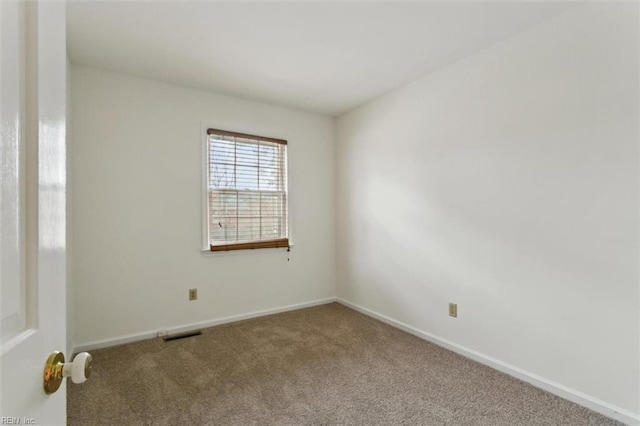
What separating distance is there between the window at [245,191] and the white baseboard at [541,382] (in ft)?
5.98

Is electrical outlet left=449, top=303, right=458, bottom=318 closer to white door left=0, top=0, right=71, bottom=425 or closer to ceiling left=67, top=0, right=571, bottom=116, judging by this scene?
ceiling left=67, top=0, right=571, bottom=116

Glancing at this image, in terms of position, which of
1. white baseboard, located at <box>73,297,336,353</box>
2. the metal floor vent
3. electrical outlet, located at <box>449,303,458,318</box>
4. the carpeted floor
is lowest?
the carpeted floor

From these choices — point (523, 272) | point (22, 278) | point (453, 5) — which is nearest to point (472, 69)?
point (453, 5)

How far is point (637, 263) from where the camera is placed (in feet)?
5.73

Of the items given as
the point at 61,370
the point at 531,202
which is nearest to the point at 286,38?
the point at 531,202

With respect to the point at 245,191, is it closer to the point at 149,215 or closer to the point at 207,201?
the point at 207,201

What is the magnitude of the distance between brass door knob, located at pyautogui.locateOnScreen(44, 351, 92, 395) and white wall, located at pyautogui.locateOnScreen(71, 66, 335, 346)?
8.41 feet

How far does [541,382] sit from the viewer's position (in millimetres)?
2113

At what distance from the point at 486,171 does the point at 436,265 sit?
914 millimetres

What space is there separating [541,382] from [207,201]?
3.15 meters

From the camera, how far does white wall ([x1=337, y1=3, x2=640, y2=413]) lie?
5.96 ft

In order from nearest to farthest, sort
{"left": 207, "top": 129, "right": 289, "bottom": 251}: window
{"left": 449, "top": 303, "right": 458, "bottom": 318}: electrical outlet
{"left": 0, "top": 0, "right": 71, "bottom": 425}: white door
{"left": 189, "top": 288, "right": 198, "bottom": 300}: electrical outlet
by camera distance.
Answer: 1. {"left": 0, "top": 0, "right": 71, "bottom": 425}: white door
2. {"left": 449, "top": 303, "right": 458, "bottom": 318}: electrical outlet
3. {"left": 189, "top": 288, "right": 198, "bottom": 300}: electrical outlet
4. {"left": 207, "top": 129, "right": 289, "bottom": 251}: window

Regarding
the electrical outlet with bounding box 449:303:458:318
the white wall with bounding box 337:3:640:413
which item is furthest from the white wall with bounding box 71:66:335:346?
the electrical outlet with bounding box 449:303:458:318

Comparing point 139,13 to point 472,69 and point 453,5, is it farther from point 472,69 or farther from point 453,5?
point 472,69
